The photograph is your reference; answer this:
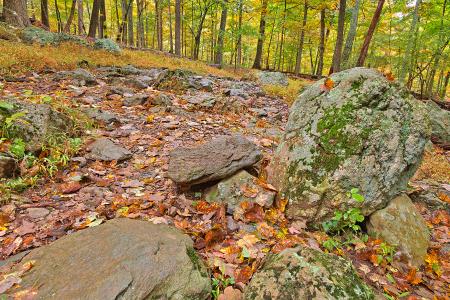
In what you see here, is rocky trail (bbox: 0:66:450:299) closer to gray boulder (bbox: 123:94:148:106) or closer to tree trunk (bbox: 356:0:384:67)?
Result: gray boulder (bbox: 123:94:148:106)

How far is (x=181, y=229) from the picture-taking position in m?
3.14

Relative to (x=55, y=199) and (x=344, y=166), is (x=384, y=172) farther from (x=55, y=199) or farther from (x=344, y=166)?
(x=55, y=199)

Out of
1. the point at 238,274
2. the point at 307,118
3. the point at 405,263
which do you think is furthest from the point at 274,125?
the point at 238,274

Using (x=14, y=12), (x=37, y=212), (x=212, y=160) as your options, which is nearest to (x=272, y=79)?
(x=212, y=160)

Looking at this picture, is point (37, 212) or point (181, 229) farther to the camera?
point (37, 212)

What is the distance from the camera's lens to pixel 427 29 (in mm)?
14500

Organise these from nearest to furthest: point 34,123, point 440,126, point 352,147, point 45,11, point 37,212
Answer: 1. point 37,212
2. point 352,147
3. point 34,123
4. point 440,126
5. point 45,11

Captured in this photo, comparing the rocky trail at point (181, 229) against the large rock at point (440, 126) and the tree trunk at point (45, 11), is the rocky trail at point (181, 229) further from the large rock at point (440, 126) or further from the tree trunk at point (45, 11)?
the tree trunk at point (45, 11)

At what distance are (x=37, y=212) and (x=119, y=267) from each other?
5.81 feet

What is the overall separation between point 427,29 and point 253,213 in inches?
644

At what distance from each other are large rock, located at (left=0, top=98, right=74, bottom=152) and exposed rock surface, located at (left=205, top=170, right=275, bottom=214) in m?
2.79

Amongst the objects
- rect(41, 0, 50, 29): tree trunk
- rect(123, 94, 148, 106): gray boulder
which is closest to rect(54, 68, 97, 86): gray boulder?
rect(123, 94, 148, 106): gray boulder

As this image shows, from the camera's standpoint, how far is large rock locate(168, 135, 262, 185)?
12.3ft

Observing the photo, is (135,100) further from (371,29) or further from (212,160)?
(371,29)
